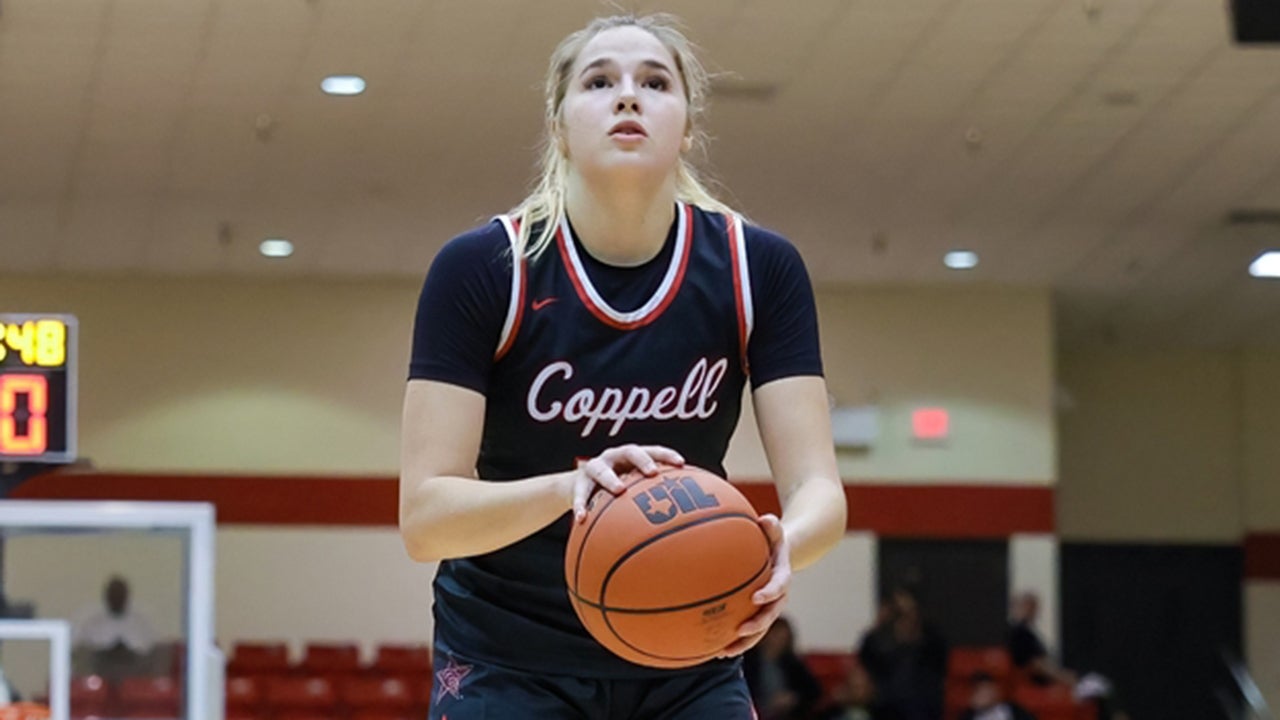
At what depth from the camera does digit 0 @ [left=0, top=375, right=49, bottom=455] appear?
747cm

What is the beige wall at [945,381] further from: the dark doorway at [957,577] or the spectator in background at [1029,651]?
the spectator in background at [1029,651]

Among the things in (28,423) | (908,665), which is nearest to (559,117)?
(28,423)

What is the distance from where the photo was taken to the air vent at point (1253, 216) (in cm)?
1370

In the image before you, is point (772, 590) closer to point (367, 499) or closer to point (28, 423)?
point (28, 423)

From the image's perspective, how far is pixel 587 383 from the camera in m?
2.52

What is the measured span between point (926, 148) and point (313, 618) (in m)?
6.57

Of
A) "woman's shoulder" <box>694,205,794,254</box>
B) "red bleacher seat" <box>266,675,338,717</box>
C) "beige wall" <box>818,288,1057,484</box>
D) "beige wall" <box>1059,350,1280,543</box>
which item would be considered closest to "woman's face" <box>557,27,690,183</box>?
"woman's shoulder" <box>694,205,794,254</box>

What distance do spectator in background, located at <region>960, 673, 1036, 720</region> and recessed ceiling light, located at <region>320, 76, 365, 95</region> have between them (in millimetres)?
4760

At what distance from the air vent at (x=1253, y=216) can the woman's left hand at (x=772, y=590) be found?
1202cm

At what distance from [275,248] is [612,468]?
513 inches

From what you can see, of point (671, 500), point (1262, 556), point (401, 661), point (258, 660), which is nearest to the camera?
point (671, 500)

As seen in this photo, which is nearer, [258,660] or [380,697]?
[380,697]

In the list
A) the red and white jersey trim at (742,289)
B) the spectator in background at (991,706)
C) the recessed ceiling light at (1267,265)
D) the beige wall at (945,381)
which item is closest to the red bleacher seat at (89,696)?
the spectator in background at (991,706)

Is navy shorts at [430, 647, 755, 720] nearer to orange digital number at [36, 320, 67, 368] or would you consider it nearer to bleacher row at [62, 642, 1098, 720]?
orange digital number at [36, 320, 67, 368]
